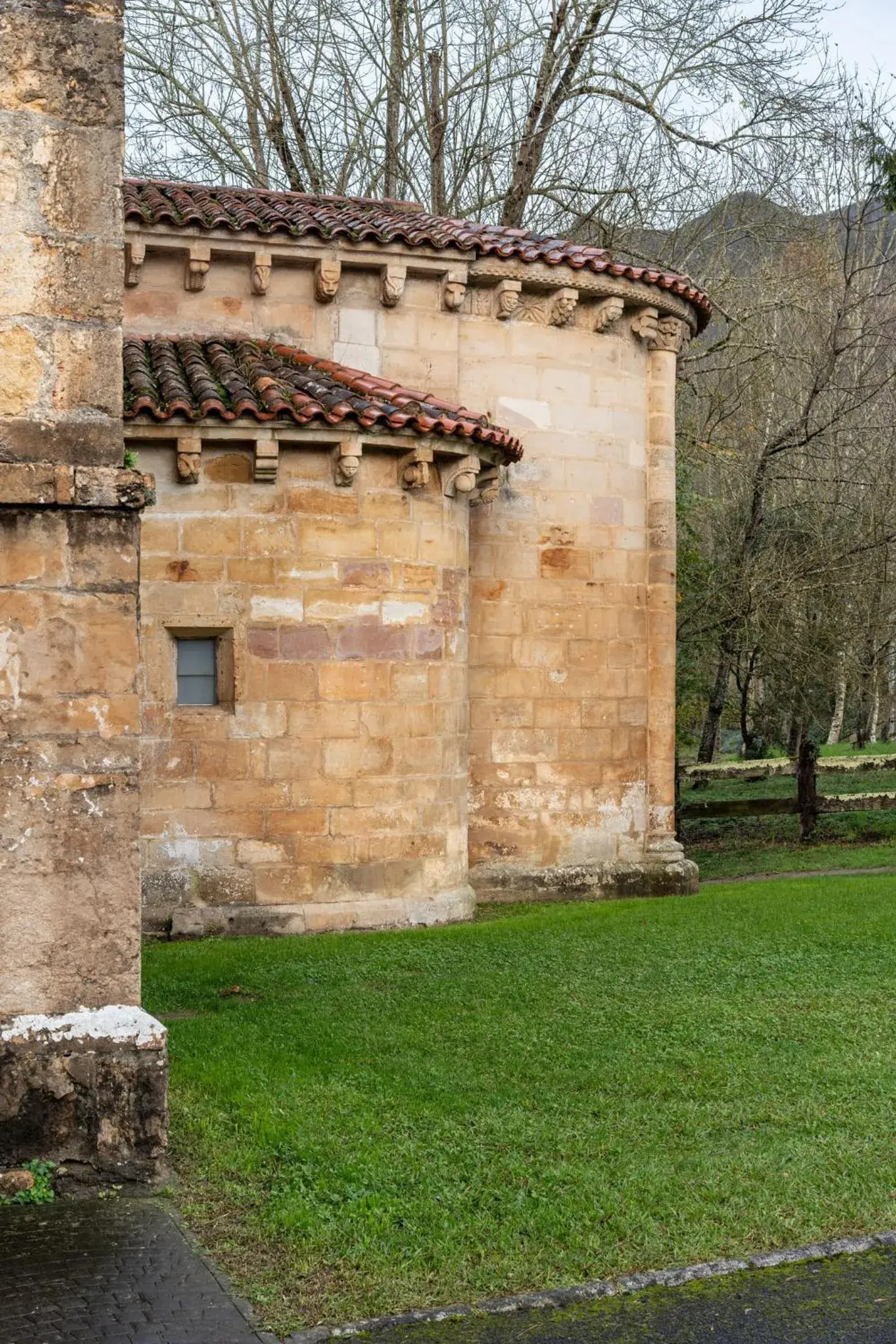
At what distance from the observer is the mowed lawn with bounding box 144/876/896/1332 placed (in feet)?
16.4

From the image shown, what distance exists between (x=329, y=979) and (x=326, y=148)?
16.9 m

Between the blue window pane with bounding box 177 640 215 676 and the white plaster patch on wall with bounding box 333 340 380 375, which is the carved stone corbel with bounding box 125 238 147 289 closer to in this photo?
the white plaster patch on wall with bounding box 333 340 380 375

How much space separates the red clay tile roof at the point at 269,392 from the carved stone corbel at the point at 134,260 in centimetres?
45

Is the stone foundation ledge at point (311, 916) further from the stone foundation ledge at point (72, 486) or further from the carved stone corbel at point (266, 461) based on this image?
the stone foundation ledge at point (72, 486)

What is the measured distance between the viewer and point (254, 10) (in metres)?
22.2

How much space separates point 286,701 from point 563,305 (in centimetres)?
453

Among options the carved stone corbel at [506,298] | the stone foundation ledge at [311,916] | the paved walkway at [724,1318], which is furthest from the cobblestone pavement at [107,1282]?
the carved stone corbel at [506,298]

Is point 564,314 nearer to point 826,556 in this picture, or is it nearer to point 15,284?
point 15,284

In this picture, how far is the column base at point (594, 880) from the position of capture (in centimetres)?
1302

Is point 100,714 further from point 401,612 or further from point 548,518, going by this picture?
point 548,518

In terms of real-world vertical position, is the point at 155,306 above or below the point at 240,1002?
above

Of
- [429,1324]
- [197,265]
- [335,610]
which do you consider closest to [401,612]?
[335,610]

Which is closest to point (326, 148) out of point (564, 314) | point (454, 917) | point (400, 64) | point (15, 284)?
point (400, 64)

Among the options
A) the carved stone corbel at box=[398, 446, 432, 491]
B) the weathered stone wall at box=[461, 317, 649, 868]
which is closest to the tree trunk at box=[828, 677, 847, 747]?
the weathered stone wall at box=[461, 317, 649, 868]
